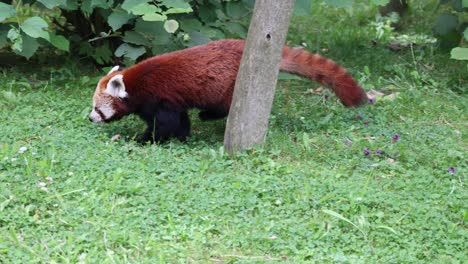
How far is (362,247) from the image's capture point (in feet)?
11.6

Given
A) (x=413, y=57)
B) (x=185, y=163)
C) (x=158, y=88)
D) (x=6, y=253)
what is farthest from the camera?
(x=413, y=57)

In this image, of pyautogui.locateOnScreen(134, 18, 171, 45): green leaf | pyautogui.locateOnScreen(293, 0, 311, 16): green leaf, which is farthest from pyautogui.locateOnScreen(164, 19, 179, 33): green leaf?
pyautogui.locateOnScreen(293, 0, 311, 16): green leaf

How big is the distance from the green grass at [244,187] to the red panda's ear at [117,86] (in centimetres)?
30

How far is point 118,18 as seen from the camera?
18.8 ft

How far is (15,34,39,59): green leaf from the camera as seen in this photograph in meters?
5.70

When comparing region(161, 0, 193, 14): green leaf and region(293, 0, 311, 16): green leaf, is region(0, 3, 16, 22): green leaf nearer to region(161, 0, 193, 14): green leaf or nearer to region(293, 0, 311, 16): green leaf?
region(161, 0, 193, 14): green leaf

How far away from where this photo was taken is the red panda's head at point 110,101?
5.02m

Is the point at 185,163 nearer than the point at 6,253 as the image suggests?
No

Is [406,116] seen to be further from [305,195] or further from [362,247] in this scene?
[362,247]

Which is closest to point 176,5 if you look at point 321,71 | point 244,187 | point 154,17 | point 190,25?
point 154,17

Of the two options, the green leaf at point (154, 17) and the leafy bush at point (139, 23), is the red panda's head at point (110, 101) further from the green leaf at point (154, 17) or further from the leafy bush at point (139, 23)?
the leafy bush at point (139, 23)

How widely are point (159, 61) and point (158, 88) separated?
23cm

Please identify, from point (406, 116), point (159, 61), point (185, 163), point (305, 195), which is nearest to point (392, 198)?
point (305, 195)

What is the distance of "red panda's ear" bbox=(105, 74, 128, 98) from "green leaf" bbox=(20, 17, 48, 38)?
31.6 inches
